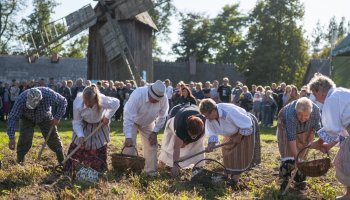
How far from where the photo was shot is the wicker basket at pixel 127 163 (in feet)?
24.8

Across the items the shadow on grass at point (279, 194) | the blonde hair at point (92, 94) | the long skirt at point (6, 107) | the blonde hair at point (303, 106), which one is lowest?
the shadow on grass at point (279, 194)

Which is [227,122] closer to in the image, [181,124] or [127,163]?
[181,124]

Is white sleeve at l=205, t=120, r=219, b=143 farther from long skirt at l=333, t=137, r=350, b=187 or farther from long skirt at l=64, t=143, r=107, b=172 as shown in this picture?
long skirt at l=64, t=143, r=107, b=172

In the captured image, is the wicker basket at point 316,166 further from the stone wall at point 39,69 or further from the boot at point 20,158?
the stone wall at point 39,69

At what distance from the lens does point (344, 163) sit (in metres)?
6.07

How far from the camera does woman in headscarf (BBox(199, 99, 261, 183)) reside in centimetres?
Answer: 715

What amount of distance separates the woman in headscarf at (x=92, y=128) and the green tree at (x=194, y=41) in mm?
40952

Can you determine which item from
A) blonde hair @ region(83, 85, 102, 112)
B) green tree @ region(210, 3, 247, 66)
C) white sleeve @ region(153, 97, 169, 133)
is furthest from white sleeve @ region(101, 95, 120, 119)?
green tree @ region(210, 3, 247, 66)

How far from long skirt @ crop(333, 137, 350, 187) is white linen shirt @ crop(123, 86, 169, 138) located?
3084 millimetres

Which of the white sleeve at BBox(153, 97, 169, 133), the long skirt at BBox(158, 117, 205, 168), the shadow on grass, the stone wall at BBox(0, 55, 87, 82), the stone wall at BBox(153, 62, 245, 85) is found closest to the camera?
the shadow on grass

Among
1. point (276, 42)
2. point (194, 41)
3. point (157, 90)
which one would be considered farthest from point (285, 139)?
point (194, 41)

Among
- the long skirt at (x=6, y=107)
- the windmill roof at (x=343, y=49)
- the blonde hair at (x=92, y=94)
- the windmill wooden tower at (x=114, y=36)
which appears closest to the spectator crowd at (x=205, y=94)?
the long skirt at (x=6, y=107)

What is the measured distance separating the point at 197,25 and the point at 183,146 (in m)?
43.6

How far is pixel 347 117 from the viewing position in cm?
578
